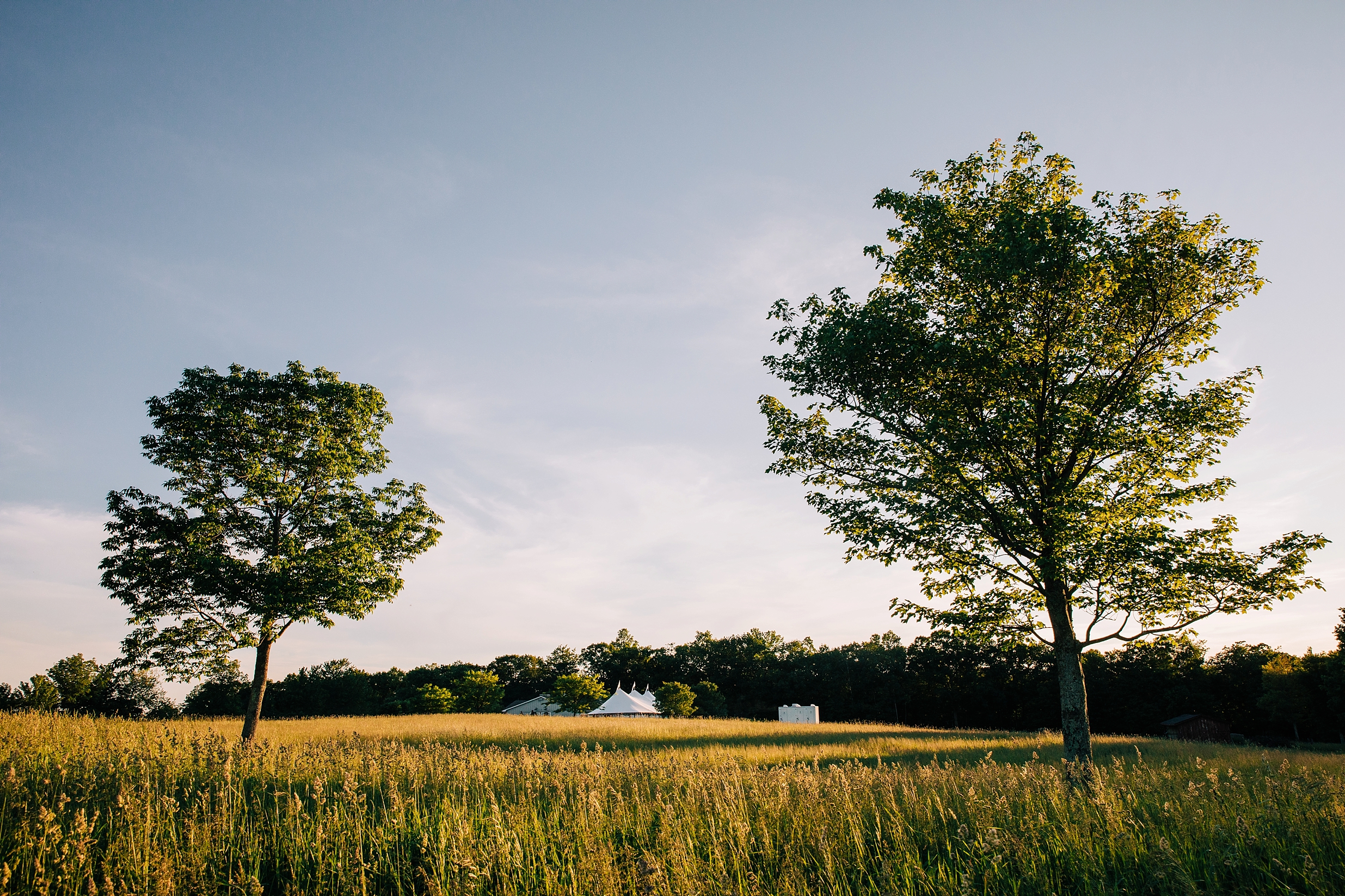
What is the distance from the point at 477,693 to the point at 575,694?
1605cm

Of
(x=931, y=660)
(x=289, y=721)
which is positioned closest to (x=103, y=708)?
(x=289, y=721)

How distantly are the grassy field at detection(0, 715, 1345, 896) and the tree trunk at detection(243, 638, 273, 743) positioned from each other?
8211 millimetres

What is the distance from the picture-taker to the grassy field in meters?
3.90

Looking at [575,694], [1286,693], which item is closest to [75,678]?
[575,694]

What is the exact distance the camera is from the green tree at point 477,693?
70.6 meters

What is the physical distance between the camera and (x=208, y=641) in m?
16.0

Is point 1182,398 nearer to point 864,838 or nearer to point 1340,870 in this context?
point 1340,870

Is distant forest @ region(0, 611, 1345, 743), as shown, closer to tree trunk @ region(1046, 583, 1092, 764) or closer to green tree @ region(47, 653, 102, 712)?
green tree @ region(47, 653, 102, 712)

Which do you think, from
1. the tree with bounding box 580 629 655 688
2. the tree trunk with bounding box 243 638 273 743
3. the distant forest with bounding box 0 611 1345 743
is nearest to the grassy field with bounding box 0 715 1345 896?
the tree trunk with bounding box 243 638 273 743

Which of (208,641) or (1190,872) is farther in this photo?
(208,641)

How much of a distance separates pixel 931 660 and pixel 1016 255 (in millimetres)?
71089

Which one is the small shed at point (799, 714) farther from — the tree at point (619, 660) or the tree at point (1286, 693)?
the tree at point (619, 660)

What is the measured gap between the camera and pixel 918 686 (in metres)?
72.3

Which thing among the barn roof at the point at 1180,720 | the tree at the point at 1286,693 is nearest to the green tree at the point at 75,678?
the barn roof at the point at 1180,720
